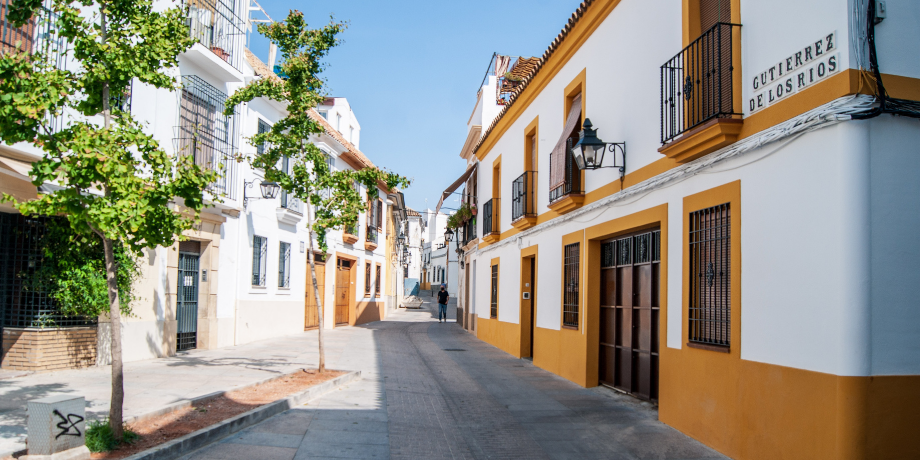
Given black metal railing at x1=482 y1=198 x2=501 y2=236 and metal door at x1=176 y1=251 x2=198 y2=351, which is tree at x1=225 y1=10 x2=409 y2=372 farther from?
black metal railing at x1=482 y1=198 x2=501 y2=236

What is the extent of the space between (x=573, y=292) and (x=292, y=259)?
33.7ft

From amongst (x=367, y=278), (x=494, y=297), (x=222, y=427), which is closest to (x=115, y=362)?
(x=222, y=427)

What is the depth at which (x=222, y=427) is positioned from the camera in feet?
20.8

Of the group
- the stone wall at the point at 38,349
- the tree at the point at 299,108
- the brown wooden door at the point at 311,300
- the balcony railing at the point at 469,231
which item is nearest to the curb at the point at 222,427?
the tree at the point at 299,108

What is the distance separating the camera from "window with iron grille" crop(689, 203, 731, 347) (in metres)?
6.23

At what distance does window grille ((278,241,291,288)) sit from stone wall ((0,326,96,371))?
817 centimetres

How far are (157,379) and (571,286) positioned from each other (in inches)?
264

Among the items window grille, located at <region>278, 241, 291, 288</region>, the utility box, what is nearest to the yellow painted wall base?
window grille, located at <region>278, 241, 291, 288</region>

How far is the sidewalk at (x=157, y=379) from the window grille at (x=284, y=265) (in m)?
3.72

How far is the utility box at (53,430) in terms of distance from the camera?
188 inches

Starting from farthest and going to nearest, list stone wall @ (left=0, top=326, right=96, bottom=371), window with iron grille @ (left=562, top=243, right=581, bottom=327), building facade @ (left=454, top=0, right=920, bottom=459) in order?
1. window with iron grille @ (left=562, top=243, right=581, bottom=327)
2. stone wall @ (left=0, top=326, right=96, bottom=371)
3. building facade @ (left=454, top=0, right=920, bottom=459)

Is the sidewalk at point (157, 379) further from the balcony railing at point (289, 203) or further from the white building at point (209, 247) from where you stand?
the balcony railing at point (289, 203)

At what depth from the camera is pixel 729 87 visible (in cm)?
625

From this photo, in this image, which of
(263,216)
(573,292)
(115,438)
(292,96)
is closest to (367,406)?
(115,438)
